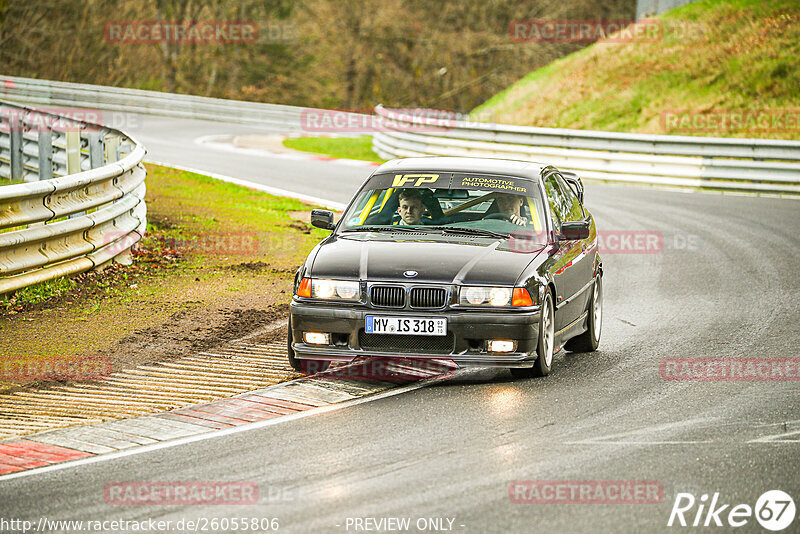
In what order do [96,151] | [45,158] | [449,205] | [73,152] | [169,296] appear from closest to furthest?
[449,205] < [169,296] < [73,152] < [96,151] < [45,158]

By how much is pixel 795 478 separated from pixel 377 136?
81.7 feet

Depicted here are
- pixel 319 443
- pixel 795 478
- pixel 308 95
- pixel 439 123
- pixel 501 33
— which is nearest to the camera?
pixel 795 478

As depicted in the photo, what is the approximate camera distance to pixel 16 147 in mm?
18734

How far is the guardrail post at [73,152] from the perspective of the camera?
610 inches

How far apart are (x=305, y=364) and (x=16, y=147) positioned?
11787 millimetres

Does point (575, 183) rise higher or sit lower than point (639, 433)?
higher

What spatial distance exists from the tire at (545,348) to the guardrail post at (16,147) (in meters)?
12.6

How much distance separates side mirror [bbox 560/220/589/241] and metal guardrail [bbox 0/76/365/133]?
101 ft

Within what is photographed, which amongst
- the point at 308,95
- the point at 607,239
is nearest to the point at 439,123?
the point at 607,239

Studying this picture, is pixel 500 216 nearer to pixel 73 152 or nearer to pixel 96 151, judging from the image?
pixel 73 152

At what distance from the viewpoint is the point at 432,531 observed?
17.2 ft

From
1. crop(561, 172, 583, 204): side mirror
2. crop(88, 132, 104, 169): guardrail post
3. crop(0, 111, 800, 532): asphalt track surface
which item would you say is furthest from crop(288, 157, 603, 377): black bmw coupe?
crop(88, 132, 104, 169): guardrail post

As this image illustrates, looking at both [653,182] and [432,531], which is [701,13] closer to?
[653,182]

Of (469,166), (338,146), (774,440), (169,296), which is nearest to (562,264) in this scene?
(469,166)
